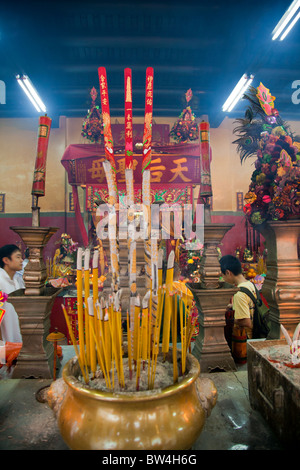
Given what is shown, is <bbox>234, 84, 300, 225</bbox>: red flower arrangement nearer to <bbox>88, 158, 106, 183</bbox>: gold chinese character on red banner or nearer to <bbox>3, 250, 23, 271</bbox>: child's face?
<bbox>3, 250, 23, 271</bbox>: child's face

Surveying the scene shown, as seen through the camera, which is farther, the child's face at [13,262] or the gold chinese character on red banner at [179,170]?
the gold chinese character on red banner at [179,170]

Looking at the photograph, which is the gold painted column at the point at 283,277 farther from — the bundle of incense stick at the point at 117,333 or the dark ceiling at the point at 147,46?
the dark ceiling at the point at 147,46

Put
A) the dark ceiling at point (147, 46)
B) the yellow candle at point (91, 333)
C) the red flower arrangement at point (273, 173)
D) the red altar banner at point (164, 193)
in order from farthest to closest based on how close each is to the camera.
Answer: the red altar banner at point (164, 193), the dark ceiling at point (147, 46), the red flower arrangement at point (273, 173), the yellow candle at point (91, 333)

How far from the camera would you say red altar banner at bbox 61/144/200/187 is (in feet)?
14.1

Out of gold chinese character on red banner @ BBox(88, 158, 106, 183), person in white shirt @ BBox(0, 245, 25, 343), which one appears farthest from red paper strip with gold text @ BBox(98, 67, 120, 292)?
gold chinese character on red banner @ BBox(88, 158, 106, 183)

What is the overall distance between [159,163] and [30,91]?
101 inches

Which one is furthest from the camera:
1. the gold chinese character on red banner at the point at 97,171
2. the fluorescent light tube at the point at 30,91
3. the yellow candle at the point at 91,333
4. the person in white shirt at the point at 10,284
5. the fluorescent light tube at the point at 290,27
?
the gold chinese character on red banner at the point at 97,171

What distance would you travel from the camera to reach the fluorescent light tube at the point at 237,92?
4.34 meters

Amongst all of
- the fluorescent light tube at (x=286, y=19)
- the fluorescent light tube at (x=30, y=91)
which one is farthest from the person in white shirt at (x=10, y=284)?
the fluorescent light tube at (x=286, y=19)

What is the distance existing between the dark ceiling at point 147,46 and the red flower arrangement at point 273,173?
284cm

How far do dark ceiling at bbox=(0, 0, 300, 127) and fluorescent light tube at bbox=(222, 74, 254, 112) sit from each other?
3.5 inches
